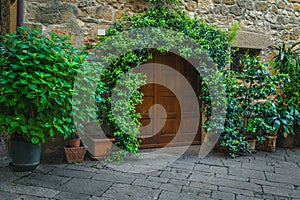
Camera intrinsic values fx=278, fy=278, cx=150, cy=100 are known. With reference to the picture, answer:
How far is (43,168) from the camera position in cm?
310

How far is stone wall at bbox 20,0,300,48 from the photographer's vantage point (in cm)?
348

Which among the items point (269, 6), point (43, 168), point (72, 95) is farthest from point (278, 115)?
point (43, 168)

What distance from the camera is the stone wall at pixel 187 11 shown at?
11.4 ft

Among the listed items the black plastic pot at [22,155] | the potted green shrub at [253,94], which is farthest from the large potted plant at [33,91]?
the potted green shrub at [253,94]

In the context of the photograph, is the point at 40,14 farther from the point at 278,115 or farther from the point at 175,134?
the point at 278,115

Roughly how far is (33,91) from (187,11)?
265 centimetres

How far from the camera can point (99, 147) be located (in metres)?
3.48

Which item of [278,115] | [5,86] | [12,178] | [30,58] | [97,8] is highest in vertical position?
[97,8]

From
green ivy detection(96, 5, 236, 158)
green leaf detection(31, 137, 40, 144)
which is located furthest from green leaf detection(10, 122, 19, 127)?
green ivy detection(96, 5, 236, 158)

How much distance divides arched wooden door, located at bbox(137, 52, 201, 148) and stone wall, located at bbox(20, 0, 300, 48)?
793 millimetres

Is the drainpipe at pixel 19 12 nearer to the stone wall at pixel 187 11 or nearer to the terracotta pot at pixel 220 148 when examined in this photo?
the stone wall at pixel 187 11

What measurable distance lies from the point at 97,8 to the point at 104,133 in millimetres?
1665

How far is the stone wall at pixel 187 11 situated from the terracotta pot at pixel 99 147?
4.24 feet

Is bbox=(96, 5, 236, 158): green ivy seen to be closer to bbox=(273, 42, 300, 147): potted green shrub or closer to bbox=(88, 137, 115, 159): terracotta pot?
bbox=(88, 137, 115, 159): terracotta pot
